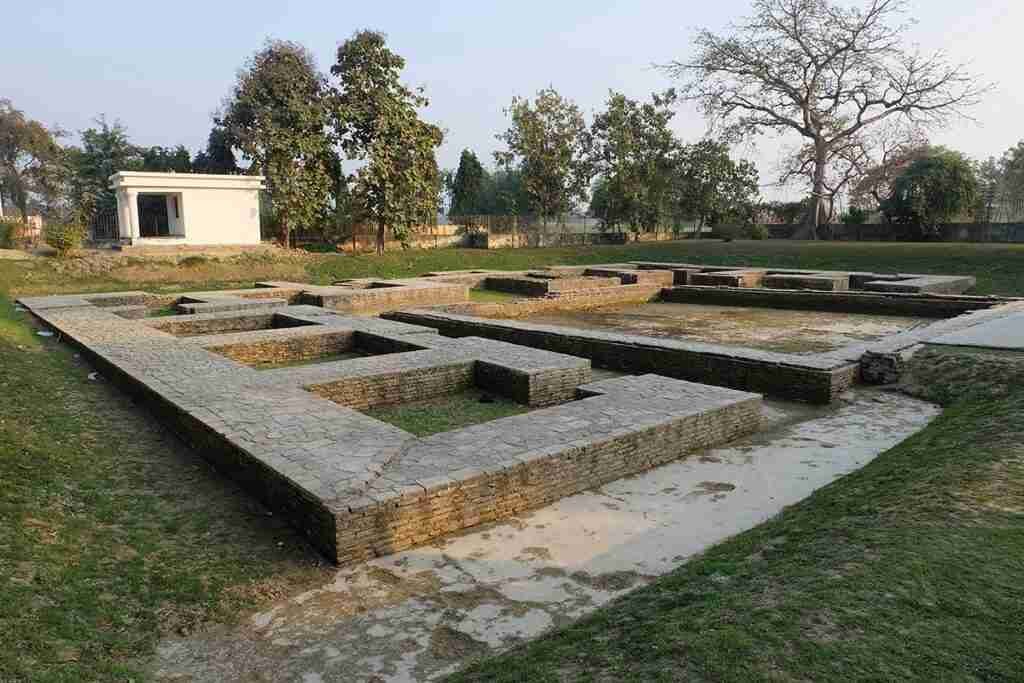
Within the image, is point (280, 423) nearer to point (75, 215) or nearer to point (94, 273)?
point (94, 273)

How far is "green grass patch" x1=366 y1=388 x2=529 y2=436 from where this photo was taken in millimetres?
5996

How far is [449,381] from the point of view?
23.4 ft

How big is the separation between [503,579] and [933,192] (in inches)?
1160

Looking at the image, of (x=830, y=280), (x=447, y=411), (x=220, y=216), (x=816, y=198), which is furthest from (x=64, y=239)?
(x=816, y=198)

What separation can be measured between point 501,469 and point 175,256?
60.0 feet

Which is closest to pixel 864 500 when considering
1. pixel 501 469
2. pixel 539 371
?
pixel 501 469

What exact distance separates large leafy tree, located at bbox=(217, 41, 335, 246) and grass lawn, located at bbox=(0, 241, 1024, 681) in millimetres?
19301

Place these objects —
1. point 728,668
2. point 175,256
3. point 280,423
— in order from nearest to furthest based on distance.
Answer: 1. point 728,668
2. point 280,423
3. point 175,256

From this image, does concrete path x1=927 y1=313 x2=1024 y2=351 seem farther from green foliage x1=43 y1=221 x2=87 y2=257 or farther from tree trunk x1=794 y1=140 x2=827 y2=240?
tree trunk x1=794 y1=140 x2=827 y2=240

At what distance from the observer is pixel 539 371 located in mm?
6699

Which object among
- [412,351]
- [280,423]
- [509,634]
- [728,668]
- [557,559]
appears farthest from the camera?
[412,351]

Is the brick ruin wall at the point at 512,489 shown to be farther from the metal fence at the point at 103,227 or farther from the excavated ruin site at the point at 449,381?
the metal fence at the point at 103,227

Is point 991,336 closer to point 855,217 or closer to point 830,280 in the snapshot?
point 830,280

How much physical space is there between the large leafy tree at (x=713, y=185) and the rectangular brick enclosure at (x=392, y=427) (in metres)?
27.7
